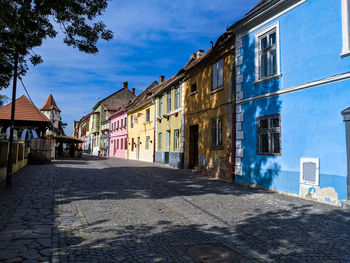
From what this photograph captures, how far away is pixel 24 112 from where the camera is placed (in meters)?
18.9

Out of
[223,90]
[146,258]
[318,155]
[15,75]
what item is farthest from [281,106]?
[15,75]

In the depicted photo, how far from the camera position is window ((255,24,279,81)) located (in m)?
9.58

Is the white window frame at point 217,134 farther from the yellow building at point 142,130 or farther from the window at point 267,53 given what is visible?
the yellow building at point 142,130

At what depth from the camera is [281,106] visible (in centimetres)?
909

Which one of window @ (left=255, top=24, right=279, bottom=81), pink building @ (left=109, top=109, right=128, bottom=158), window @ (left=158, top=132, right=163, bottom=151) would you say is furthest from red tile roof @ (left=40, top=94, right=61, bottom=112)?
window @ (left=255, top=24, right=279, bottom=81)

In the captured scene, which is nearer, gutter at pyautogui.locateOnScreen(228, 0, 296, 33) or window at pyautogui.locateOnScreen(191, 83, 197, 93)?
gutter at pyautogui.locateOnScreen(228, 0, 296, 33)

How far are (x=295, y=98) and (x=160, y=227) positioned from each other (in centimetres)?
610

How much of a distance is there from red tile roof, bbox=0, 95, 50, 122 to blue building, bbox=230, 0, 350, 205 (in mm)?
14071

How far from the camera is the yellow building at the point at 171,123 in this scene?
1797cm

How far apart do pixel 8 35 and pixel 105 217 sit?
661 centimetres

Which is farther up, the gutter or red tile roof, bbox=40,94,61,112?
red tile roof, bbox=40,94,61,112

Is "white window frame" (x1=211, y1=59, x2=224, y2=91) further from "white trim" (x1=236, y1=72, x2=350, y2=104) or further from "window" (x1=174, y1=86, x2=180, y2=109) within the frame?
"window" (x1=174, y1=86, x2=180, y2=109)

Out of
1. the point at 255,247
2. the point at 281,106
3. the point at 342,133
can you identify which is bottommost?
the point at 255,247

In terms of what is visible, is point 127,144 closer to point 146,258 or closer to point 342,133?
point 342,133
